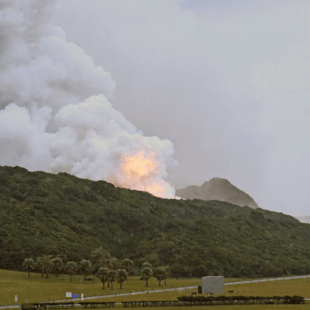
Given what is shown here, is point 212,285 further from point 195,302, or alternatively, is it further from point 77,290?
point 77,290

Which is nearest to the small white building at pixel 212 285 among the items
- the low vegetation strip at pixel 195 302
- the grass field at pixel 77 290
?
the grass field at pixel 77 290

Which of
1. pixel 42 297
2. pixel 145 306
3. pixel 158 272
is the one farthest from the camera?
pixel 158 272

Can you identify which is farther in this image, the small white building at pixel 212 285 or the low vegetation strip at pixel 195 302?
the small white building at pixel 212 285

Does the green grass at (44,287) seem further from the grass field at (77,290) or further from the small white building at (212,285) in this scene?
the small white building at (212,285)

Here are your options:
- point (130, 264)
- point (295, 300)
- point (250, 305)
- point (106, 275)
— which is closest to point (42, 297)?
point (106, 275)

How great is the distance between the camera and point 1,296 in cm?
12094

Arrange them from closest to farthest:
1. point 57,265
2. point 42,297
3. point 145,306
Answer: point 145,306
point 42,297
point 57,265

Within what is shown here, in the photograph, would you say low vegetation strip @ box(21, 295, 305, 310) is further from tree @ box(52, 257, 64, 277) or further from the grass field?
tree @ box(52, 257, 64, 277)

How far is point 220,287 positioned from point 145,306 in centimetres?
3667

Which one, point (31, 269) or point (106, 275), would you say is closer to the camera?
point (106, 275)

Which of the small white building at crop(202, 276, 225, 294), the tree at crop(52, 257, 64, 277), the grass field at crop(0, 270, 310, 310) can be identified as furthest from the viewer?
the tree at crop(52, 257, 64, 277)

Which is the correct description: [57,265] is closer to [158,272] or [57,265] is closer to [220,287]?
[158,272]

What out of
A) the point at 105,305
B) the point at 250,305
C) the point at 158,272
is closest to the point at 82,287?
the point at 158,272

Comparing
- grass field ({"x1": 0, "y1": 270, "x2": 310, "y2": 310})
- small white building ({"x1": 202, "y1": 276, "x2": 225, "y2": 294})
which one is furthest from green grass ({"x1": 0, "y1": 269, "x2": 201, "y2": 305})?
small white building ({"x1": 202, "y1": 276, "x2": 225, "y2": 294})
